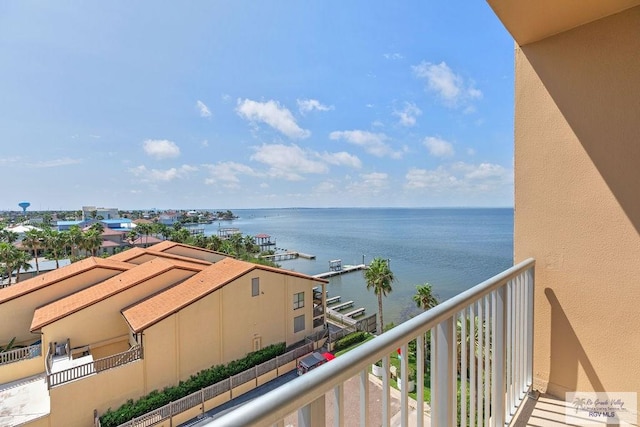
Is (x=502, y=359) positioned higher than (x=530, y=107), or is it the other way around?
(x=530, y=107)

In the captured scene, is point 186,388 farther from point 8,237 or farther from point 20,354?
point 8,237

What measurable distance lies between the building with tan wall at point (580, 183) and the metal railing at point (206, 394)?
9528 millimetres

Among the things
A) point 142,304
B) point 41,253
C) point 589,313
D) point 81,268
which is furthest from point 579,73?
point 41,253

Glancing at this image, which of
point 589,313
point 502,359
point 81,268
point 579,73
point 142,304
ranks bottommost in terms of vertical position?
point 142,304

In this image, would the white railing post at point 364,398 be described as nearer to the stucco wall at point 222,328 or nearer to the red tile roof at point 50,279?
the stucco wall at point 222,328

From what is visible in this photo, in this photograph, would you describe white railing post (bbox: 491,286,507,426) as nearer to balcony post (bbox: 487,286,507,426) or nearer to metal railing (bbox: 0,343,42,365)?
balcony post (bbox: 487,286,507,426)

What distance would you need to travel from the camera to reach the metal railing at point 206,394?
26.4ft

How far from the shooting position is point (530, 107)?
1.83 m

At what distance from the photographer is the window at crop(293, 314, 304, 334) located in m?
12.4

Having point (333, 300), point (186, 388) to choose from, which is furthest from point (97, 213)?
point (186, 388)

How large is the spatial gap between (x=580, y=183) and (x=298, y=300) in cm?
1170

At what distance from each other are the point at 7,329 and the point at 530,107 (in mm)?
13875

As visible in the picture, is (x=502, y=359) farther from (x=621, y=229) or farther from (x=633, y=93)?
(x=633, y=93)

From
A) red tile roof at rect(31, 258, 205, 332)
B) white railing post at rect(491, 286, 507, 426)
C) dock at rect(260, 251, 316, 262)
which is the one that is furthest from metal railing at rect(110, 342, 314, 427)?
dock at rect(260, 251, 316, 262)
